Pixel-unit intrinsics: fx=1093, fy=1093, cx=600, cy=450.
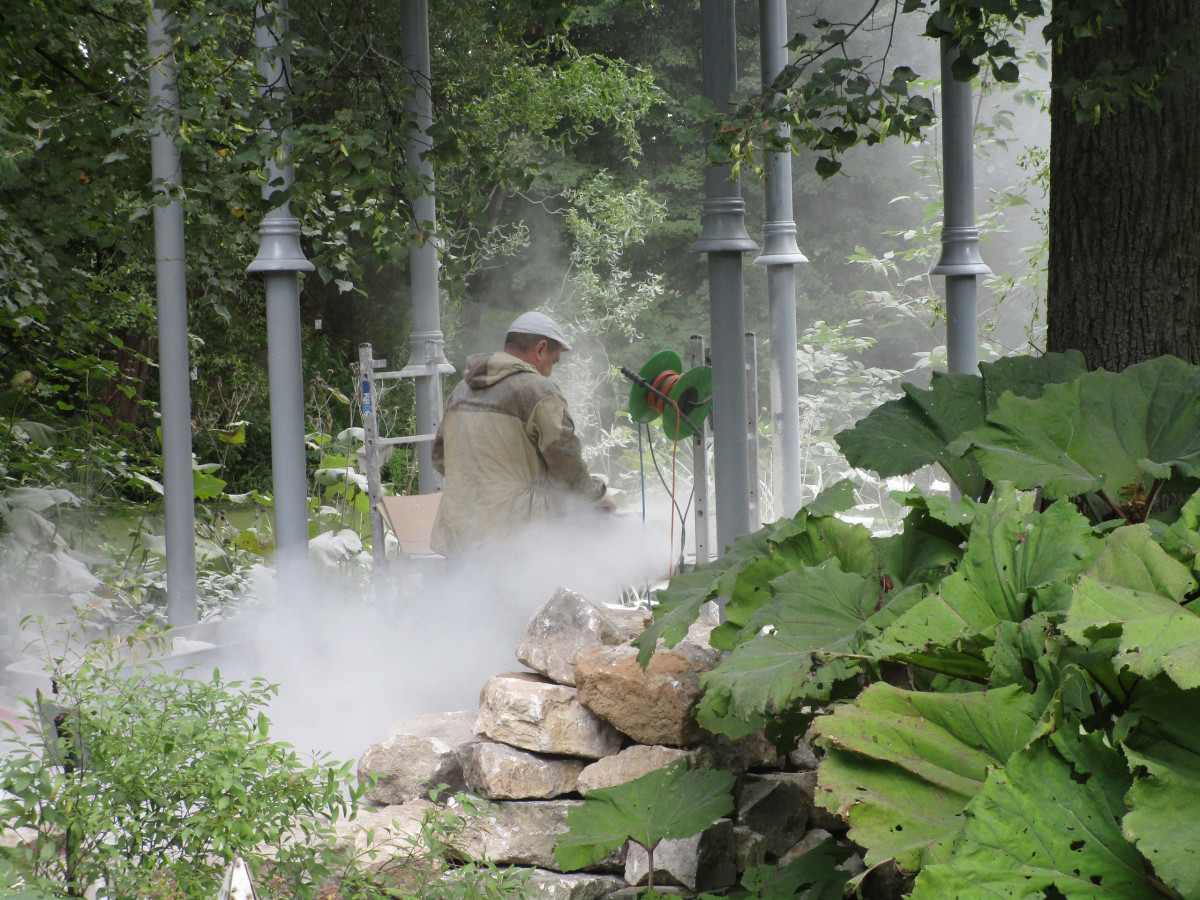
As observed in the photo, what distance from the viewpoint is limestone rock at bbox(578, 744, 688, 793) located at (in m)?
2.79

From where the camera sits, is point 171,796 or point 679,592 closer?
point 171,796

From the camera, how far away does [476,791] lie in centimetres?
301

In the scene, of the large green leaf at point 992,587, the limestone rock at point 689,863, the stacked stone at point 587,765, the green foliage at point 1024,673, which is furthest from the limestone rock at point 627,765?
the large green leaf at point 992,587

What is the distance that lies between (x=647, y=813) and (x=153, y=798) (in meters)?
1.04

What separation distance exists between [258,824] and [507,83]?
33.8 feet

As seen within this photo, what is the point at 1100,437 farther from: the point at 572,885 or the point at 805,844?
the point at 572,885

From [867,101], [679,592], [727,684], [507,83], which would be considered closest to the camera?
[727,684]

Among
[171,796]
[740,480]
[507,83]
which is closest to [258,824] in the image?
[171,796]

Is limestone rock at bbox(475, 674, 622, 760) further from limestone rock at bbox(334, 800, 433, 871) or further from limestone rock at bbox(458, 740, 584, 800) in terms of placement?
limestone rock at bbox(334, 800, 433, 871)

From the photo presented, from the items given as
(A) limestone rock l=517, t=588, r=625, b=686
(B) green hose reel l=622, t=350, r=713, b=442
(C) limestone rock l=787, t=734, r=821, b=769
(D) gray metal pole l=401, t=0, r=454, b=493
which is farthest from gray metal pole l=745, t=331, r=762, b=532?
(C) limestone rock l=787, t=734, r=821, b=769

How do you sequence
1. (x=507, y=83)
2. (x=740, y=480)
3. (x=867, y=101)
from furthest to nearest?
(x=507, y=83)
(x=740, y=480)
(x=867, y=101)

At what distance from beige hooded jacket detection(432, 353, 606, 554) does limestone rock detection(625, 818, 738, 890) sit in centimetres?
214

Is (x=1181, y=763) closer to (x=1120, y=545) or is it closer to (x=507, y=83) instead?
(x=1120, y=545)

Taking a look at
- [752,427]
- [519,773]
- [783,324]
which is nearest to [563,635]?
[519,773]
